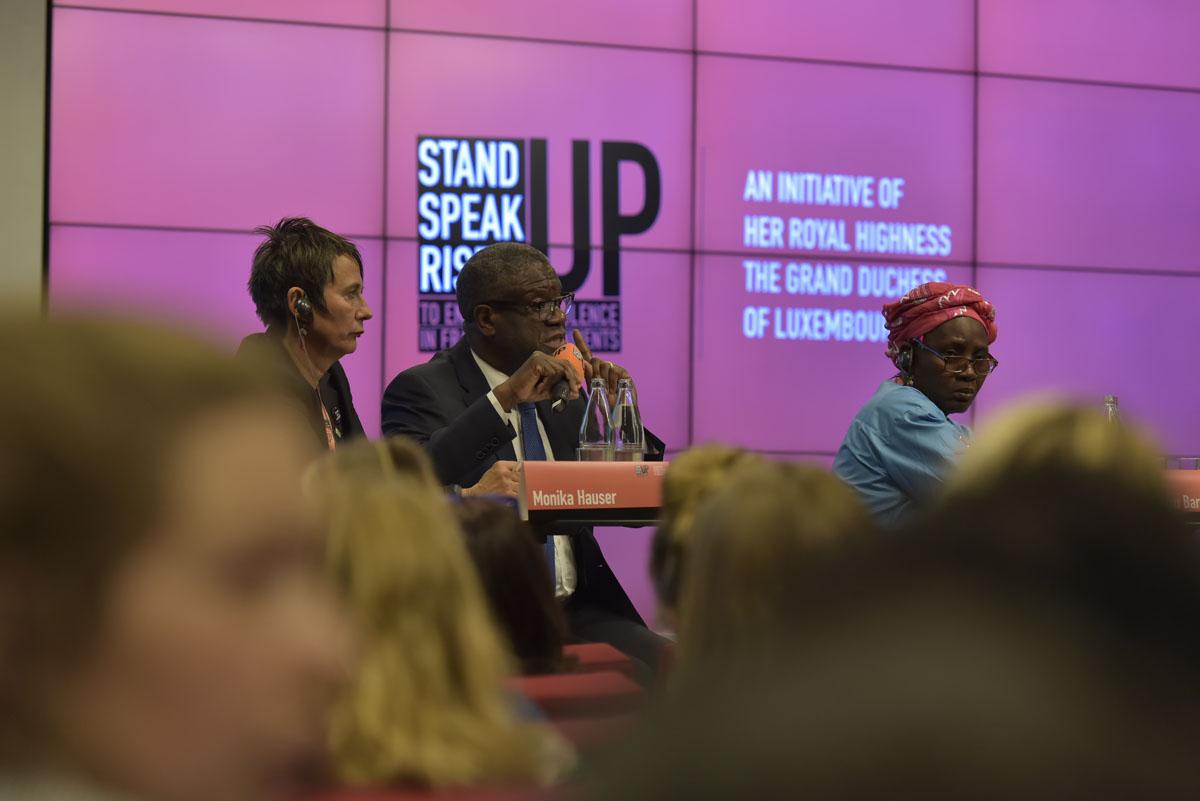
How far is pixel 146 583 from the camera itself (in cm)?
44

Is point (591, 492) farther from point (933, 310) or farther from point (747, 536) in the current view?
point (747, 536)

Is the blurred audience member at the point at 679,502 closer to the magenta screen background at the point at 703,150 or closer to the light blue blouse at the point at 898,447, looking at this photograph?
the light blue blouse at the point at 898,447

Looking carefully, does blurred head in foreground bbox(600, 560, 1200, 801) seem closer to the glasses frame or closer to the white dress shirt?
the white dress shirt

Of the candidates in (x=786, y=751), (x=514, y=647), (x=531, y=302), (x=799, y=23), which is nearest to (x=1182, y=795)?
(x=786, y=751)

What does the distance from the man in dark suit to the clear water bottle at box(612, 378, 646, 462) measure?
3.7 inches

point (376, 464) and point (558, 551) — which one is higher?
point (376, 464)

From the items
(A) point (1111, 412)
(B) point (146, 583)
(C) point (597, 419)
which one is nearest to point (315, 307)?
(C) point (597, 419)

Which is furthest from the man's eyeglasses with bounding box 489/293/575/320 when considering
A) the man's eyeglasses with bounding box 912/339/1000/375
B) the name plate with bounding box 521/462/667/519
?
the man's eyeglasses with bounding box 912/339/1000/375

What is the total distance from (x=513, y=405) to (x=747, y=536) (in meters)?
1.73

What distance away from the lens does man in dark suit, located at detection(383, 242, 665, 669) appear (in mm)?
2984

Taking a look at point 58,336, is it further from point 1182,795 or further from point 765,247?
point 765,247

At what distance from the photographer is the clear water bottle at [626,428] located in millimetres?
3107

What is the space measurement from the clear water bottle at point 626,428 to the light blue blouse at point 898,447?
56 cm

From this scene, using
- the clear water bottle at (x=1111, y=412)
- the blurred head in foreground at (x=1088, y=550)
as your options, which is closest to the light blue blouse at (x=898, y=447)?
the clear water bottle at (x=1111, y=412)
